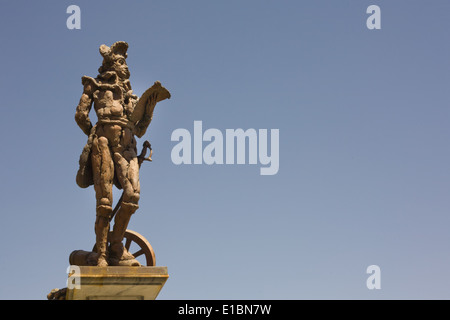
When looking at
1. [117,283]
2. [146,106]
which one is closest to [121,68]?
[146,106]

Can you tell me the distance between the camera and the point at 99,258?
12117mm

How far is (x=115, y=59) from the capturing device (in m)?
13.2

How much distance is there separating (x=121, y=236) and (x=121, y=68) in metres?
2.88

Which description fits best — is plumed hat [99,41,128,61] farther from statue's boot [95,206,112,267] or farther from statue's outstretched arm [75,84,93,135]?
statue's boot [95,206,112,267]

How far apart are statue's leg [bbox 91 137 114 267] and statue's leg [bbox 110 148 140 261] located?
0.15 meters

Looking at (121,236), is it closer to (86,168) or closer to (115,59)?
(86,168)

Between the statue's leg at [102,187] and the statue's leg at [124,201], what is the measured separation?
0.15 m

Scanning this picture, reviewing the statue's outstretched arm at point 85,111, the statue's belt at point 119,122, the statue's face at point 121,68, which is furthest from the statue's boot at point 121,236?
the statue's face at point 121,68

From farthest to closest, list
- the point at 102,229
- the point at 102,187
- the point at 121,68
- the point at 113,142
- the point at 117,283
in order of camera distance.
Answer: the point at 121,68, the point at 113,142, the point at 102,187, the point at 102,229, the point at 117,283

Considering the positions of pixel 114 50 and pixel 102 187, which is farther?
pixel 114 50
